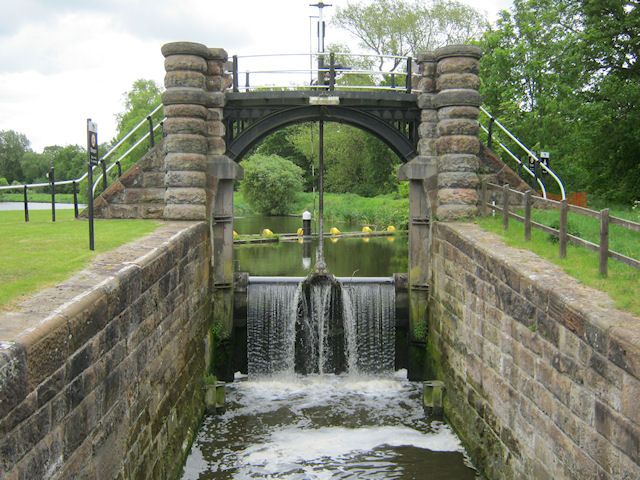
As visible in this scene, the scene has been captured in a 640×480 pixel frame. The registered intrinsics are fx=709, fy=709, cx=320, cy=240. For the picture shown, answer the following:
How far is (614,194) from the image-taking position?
19.7 m

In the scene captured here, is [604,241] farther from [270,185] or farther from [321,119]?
[270,185]

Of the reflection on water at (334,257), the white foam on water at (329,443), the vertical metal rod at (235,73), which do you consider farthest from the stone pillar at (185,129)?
the reflection on water at (334,257)

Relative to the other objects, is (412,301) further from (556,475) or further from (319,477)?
(556,475)

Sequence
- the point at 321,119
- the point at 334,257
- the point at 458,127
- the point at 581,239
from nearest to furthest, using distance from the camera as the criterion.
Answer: the point at 581,239
the point at 458,127
the point at 321,119
the point at 334,257

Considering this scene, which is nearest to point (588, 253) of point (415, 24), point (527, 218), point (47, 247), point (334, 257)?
point (527, 218)

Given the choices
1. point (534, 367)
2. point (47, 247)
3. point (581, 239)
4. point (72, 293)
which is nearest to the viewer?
point (72, 293)

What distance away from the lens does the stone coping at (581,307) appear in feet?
18.4

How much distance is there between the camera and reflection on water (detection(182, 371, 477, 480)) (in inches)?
394

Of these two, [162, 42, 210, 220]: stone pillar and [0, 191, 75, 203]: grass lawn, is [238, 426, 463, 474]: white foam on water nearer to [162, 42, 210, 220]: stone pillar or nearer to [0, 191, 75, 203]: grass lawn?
[162, 42, 210, 220]: stone pillar

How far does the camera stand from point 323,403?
12.8 metres

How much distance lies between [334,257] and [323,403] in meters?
13.2

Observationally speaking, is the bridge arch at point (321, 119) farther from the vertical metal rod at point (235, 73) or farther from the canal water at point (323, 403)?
the canal water at point (323, 403)

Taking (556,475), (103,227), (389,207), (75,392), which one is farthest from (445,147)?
(389,207)

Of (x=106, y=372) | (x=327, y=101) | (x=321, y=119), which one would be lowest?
(x=106, y=372)
